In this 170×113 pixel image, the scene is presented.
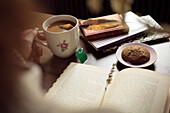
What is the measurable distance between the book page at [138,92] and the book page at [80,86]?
41 mm

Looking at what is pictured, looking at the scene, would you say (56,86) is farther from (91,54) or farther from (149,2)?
(149,2)

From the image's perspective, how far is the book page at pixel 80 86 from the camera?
55 centimetres

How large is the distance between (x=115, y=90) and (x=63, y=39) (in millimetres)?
263

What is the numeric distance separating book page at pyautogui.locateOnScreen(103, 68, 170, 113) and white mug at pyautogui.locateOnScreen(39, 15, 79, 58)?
22 centimetres

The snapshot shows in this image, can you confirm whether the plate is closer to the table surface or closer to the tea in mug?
the table surface

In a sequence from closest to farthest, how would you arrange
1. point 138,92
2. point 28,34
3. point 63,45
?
point 28,34 < point 138,92 < point 63,45

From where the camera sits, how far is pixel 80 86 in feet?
1.97

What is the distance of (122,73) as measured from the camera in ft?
2.02

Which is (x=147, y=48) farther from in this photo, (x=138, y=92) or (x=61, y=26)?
(x=61, y=26)

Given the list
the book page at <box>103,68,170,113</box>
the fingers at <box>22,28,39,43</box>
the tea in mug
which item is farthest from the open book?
the fingers at <box>22,28,39,43</box>

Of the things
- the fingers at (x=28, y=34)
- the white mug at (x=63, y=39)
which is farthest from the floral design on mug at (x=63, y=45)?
the fingers at (x=28, y=34)

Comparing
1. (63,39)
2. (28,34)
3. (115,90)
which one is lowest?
(115,90)

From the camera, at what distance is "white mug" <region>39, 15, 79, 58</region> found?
0.64 metres

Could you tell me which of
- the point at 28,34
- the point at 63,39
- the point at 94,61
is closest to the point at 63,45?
the point at 63,39
